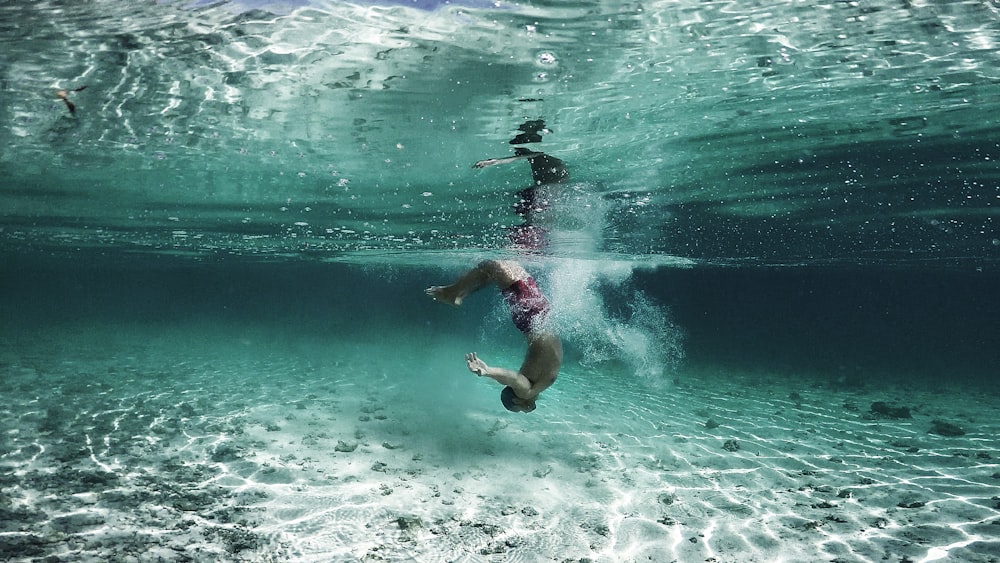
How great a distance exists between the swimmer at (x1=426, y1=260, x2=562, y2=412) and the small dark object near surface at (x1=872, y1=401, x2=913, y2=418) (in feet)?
57.7

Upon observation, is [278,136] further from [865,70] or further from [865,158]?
[865,158]

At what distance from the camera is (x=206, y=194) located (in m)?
18.0

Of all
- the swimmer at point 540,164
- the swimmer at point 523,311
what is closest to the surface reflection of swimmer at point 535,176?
the swimmer at point 540,164

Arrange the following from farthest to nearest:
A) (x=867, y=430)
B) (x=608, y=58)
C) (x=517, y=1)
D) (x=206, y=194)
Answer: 1. (x=206, y=194)
2. (x=867, y=430)
3. (x=608, y=58)
4. (x=517, y=1)

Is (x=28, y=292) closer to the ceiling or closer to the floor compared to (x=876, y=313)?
closer to the floor

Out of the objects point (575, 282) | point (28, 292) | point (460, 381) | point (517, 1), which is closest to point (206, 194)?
point (460, 381)

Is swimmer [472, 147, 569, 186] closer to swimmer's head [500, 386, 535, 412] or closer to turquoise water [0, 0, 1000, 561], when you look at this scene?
turquoise water [0, 0, 1000, 561]

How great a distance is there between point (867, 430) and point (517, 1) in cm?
1667

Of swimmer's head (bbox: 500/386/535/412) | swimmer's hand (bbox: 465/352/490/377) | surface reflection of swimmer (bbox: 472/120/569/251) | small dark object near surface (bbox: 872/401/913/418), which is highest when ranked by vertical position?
surface reflection of swimmer (bbox: 472/120/569/251)

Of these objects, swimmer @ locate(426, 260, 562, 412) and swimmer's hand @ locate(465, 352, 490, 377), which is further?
swimmer @ locate(426, 260, 562, 412)

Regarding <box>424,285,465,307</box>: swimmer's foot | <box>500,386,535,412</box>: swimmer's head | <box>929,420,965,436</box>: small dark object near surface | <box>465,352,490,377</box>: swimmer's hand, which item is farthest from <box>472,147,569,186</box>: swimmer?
<box>929,420,965,436</box>: small dark object near surface

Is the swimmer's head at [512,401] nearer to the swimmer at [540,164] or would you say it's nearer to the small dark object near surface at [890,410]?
the swimmer at [540,164]

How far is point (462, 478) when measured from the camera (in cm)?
988

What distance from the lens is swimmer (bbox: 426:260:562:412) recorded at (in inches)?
273
